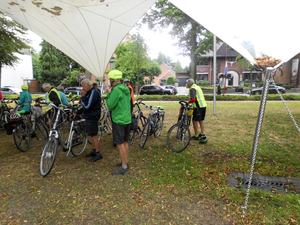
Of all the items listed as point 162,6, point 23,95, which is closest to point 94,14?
point 23,95

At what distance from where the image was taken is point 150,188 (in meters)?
3.32

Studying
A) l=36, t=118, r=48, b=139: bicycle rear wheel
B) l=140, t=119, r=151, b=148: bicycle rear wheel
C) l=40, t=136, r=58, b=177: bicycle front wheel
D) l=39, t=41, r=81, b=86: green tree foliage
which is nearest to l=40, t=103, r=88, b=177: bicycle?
l=40, t=136, r=58, b=177: bicycle front wheel

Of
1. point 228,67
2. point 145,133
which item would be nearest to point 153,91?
point 145,133

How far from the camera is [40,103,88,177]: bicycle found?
374 centimetres

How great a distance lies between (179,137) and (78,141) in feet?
8.47

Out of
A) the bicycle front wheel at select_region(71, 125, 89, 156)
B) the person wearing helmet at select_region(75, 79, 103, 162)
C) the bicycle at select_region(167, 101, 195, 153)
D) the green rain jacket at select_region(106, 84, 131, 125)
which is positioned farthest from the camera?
the bicycle at select_region(167, 101, 195, 153)

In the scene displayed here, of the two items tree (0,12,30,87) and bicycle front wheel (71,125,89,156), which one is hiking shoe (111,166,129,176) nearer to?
bicycle front wheel (71,125,89,156)

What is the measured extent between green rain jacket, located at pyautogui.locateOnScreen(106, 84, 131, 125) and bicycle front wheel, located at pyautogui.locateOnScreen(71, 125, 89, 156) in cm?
150

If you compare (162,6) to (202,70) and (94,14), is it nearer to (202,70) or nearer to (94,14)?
(94,14)

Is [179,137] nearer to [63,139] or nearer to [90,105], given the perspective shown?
[90,105]

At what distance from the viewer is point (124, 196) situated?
122 inches

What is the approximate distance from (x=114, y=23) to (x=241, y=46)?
4425 mm

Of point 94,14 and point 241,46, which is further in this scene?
point 94,14

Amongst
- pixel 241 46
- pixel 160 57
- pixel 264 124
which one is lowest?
pixel 264 124
